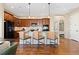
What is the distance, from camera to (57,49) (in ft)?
10.5

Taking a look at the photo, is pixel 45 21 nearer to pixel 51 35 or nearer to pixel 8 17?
pixel 51 35

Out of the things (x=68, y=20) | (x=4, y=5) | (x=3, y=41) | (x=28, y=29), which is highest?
(x=4, y=5)

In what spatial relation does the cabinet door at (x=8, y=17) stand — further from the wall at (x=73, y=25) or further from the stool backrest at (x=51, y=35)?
the wall at (x=73, y=25)

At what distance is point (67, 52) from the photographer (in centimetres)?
278

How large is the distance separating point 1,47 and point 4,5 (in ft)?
2.56

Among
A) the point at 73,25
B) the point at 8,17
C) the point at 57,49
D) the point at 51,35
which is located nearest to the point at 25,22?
the point at 8,17

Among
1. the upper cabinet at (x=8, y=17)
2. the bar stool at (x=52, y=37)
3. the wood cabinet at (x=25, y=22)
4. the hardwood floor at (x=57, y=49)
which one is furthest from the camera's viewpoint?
the bar stool at (x=52, y=37)

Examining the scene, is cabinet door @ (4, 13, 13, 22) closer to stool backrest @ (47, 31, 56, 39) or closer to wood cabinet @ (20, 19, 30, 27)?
wood cabinet @ (20, 19, 30, 27)

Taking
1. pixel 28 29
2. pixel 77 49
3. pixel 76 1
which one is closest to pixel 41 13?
pixel 28 29

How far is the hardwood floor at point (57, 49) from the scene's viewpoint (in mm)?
2807

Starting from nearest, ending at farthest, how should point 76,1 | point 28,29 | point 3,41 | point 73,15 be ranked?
point 76,1 < point 3,41 < point 73,15 < point 28,29

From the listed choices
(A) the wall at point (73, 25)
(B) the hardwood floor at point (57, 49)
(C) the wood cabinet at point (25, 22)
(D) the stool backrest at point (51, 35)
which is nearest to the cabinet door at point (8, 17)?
(C) the wood cabinet at point (25, 22)

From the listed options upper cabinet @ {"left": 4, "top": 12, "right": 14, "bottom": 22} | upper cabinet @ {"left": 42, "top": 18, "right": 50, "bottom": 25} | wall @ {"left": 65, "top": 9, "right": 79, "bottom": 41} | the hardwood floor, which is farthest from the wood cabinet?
wall @ {"left": 65, "top": 9, "right": 79, "bottom": 41}
